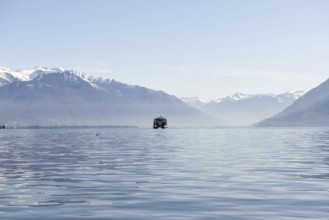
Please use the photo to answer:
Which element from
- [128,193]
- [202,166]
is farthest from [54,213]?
[202,166]

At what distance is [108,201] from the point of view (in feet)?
93.5

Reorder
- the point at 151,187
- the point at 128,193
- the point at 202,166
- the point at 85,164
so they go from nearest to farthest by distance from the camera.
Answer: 1. the point at 128,193
2. the point at 151,187
3. the point at 202,166
4. the point at 85,164

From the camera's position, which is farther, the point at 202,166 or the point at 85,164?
the point at 85,164

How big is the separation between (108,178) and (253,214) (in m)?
17.3

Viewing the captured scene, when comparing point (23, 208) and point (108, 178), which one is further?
point (108, 178)

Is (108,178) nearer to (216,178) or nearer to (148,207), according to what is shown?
(216,178)

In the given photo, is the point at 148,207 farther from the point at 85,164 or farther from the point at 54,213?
the point at 85,164

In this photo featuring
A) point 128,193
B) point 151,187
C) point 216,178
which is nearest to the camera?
point 128,193

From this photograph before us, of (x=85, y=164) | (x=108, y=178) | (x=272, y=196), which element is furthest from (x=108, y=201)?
(x=85, y=164)

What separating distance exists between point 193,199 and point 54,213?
7.57 m

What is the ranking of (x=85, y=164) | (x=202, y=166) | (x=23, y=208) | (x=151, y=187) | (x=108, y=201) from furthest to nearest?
(x=85, y=164) < (x=202, y=166) < (x=151, y=187) < (x=108, y=201) < (x=23, y=208)

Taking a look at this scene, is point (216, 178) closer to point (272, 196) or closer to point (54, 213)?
point (272, 196)

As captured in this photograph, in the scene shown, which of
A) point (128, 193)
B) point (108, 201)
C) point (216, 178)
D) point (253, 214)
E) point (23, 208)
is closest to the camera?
point (253, 214)

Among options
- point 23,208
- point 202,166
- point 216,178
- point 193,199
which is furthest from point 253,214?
point 202,166
